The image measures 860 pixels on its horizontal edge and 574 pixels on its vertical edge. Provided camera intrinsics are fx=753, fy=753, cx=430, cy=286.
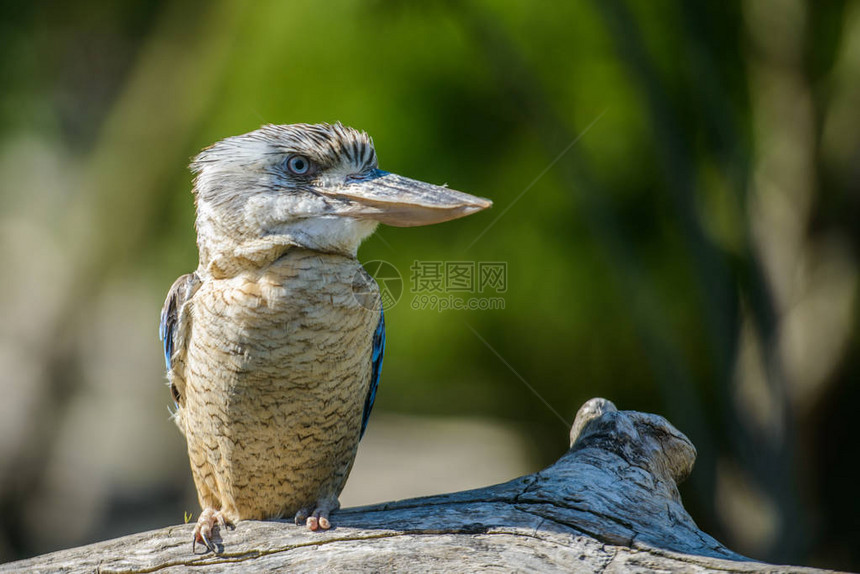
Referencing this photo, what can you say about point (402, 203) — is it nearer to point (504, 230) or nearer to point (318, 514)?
point (318, 514)

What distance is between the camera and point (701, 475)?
5.71 metres

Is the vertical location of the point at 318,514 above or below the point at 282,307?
below

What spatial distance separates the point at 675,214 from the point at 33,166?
6.55 meters

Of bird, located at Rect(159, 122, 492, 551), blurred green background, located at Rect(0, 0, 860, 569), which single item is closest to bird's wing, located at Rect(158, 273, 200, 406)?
bird, located at Rect(159, 122, 492, 551)

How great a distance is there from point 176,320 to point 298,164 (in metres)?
0.87

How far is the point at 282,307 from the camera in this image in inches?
112

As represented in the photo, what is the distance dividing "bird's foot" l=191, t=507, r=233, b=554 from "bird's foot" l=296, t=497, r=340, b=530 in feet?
0.99

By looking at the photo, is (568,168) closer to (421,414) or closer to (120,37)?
(421,414)

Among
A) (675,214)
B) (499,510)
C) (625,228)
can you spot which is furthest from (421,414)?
(499,510)

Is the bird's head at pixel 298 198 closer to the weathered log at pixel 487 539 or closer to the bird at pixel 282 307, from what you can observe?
the bird at pixel 282 307

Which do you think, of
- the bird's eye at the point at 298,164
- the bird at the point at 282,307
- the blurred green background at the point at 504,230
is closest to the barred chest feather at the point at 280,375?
the bird at the point at 282,307

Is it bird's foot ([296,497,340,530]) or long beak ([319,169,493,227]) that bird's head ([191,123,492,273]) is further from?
bird's foot ([296,497,340,530])

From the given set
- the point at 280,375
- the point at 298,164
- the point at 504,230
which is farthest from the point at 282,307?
the point at 504,230

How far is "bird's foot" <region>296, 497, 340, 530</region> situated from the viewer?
3031 mm
